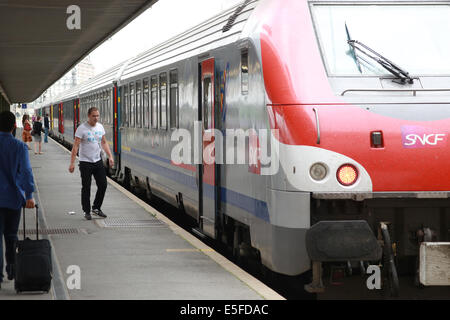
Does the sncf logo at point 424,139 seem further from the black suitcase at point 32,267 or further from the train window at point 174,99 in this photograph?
the train window at point 174,99

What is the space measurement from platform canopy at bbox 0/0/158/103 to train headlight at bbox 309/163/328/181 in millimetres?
9493

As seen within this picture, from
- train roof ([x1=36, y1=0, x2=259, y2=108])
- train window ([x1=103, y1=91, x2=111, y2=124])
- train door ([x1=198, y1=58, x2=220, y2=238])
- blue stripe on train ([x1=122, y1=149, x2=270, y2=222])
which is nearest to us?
blue stripe on train ([x1=122, y1=149, x2=270, y2=222])

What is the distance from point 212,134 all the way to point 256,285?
2619 millimetres

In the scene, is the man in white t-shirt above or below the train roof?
below

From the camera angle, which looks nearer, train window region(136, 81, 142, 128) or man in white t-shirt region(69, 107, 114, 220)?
man in white t-shirt region(69, 107, 114, 220)

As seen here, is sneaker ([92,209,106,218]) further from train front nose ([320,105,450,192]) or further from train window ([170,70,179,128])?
train front nose ([320,105,450,192])

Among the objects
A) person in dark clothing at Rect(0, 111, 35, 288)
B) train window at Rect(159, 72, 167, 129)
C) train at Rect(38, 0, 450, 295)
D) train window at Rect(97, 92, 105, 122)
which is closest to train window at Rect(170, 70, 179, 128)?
train window at Rect(159, 72, 167, 129)

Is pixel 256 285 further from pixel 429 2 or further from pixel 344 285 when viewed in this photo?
pixel 429 2

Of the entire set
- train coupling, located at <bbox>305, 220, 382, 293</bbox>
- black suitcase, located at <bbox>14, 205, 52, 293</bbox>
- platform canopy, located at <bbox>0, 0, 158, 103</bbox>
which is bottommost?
black suitcase, located at <bbox>14, 205, 52, 293</bbox>

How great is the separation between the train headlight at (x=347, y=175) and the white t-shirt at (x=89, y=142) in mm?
6447

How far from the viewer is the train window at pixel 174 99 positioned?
12742 millimetres

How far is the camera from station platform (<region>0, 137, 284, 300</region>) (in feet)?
24.5

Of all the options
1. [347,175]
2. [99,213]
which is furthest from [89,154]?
[347,175]

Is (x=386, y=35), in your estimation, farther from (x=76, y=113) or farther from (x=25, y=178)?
(x=76, y=113)
